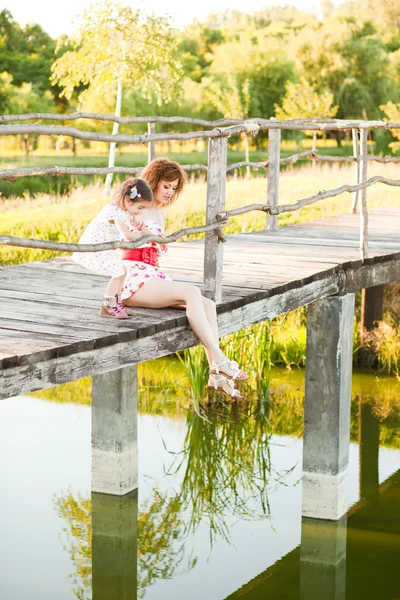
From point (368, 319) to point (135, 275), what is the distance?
6.41 m

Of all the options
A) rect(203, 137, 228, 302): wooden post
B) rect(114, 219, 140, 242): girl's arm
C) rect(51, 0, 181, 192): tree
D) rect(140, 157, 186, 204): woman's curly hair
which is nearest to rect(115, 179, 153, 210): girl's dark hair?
rect(114, 219, 140, 242): girl's arm

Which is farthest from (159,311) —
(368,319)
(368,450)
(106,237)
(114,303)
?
(368,319)

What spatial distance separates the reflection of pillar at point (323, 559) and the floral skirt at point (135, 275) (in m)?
2.53

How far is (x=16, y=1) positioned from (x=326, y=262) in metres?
46.4

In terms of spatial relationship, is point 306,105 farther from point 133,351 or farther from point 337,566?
point 133,351

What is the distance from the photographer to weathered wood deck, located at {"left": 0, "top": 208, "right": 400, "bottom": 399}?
498 centimetres

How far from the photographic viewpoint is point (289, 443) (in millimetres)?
9570

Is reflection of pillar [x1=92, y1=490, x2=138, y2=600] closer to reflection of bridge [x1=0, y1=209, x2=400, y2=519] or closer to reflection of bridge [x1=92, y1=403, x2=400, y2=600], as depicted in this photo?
reflection of bridge [x1=92, y1=403, x2=400, y2=600]

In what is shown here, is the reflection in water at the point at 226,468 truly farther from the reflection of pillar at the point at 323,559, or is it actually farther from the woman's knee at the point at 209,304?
the woman's knee at the point at 209,304

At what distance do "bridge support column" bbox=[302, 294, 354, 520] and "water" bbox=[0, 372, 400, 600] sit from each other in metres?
0.22

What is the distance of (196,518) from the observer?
802 cm

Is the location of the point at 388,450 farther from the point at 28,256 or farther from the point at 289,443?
the point at 28,256

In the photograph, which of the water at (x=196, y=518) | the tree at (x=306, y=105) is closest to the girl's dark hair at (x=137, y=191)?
the water at (x=196, y=518)

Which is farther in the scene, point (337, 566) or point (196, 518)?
point (196, 518)
